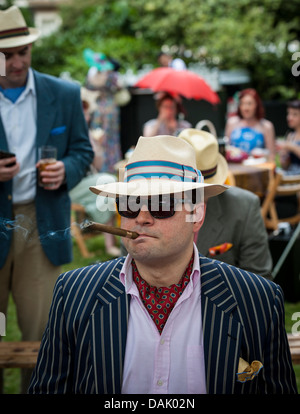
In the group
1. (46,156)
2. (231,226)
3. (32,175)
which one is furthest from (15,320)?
(231,226)

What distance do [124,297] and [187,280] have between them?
0.21 m

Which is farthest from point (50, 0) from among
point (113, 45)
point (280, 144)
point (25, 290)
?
point (25, 290)

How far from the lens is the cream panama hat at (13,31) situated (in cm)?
287

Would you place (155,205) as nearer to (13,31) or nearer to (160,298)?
(160,298)

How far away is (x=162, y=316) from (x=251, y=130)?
17.7 feet

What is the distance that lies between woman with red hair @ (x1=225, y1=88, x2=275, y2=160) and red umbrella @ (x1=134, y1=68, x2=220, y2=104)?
2.19 feet

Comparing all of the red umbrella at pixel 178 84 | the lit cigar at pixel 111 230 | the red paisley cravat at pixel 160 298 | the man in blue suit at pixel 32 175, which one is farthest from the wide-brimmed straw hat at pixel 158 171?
the red umbrella at pixel 178 84

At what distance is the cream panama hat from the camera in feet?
9.41

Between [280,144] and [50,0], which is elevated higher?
[50,0]

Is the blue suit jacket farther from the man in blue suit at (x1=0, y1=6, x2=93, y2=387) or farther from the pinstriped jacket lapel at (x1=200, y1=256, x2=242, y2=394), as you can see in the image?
the pinstriped jacket lapel at (x1=200, y1=256, x2=242, y2=394)

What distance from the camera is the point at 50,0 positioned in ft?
116

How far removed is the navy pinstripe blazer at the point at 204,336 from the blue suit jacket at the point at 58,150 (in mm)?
1105

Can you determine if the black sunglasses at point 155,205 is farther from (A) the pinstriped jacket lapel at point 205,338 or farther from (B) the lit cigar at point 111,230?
(A) the pinstriped jacket lapel at point 205,338
